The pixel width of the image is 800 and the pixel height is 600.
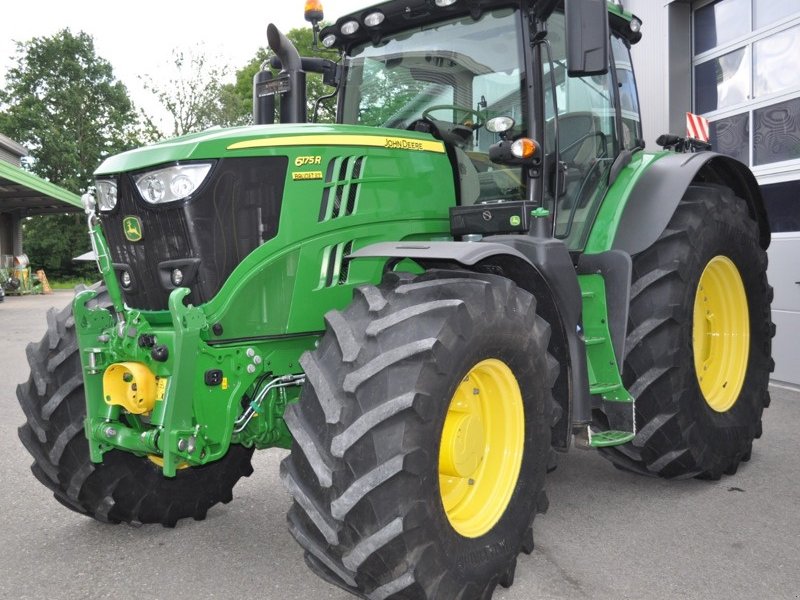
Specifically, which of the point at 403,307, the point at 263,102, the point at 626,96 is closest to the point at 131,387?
the point at 403,307

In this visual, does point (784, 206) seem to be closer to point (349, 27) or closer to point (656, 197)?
point (656, 197)

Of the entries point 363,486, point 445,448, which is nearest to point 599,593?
point 445,448

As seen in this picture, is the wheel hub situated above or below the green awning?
below

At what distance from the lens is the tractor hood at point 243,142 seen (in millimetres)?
2814

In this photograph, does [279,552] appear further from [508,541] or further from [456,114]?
[456,114]

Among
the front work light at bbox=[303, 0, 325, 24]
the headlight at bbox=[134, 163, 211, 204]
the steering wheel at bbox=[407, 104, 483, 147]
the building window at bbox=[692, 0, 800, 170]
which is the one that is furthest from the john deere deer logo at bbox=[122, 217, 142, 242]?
the building window at bbox=[692, 0, 800, 170]

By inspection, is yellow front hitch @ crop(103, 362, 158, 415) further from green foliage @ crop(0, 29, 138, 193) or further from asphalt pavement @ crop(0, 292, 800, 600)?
green foliage @ crop(0, 29, 138, 193)

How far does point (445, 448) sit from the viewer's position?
2.79 metres

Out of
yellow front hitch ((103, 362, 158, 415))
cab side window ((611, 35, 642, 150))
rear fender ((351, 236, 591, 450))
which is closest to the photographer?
yellow front hitch ((103, 362, 158, 415))

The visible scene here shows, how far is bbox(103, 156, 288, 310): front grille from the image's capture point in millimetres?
2822

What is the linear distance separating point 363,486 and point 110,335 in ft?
3.96

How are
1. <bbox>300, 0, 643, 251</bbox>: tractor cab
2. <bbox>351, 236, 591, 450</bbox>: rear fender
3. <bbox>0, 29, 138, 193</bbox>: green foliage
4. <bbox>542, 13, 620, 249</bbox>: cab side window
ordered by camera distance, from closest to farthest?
<bbox>351, 236, 591, 450</bbox>: rear fender, <bbox>300, 0, 643, 251</bbox>: tractor cab, <bbox>542, 13, 620, 249</bbox>: cab side window, <bbox>0, 29, 138, 193</bbox>: green foliage

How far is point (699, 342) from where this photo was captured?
4.45 metres

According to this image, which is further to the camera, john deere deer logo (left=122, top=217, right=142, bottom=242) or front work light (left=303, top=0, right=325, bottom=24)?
front work light (left=303, top=0, right=325, bottom=24)
